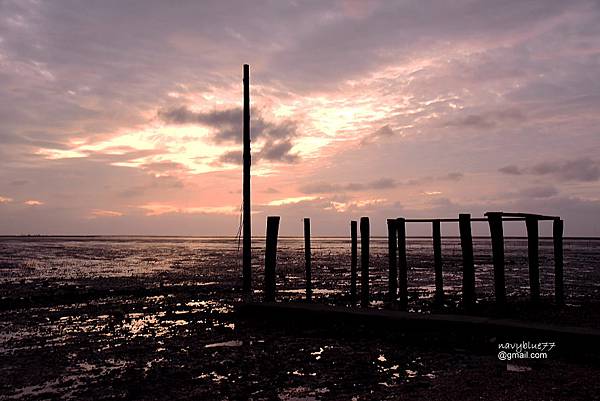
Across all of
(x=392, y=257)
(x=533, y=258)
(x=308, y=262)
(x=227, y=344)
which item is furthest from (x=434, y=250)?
(x=227, y=344)

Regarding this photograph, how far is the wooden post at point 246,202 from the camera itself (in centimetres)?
1556

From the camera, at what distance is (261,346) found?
34.7 feet

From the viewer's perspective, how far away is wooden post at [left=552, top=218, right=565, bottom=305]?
15203mm

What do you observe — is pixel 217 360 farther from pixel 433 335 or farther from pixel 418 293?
pixel 418 293

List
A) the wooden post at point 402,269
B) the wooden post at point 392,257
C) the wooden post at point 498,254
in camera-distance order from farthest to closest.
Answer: the wooden post at point 392,257
the wooden post at point 402,269
the wooden post at point 498,254

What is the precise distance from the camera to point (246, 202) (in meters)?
16.0

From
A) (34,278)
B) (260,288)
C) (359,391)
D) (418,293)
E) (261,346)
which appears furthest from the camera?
(34,278)

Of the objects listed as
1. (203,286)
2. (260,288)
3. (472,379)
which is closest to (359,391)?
(472,379)

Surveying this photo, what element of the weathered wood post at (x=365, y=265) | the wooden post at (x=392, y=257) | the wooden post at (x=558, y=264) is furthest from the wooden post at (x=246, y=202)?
the wooden post at (x=558, y=264)

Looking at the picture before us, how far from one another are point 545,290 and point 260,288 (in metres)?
11.5

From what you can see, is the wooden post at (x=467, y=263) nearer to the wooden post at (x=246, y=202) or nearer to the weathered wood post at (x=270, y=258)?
the weathered wood post at (x=270, y=258)

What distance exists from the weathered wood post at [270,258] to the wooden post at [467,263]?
5.20 meters

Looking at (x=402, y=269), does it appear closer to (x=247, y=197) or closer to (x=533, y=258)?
(x=533, y=258)

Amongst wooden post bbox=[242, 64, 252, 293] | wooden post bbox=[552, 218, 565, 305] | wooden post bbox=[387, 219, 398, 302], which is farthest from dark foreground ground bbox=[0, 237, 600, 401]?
wooden post bbox=[242, 64, 252, 293]
